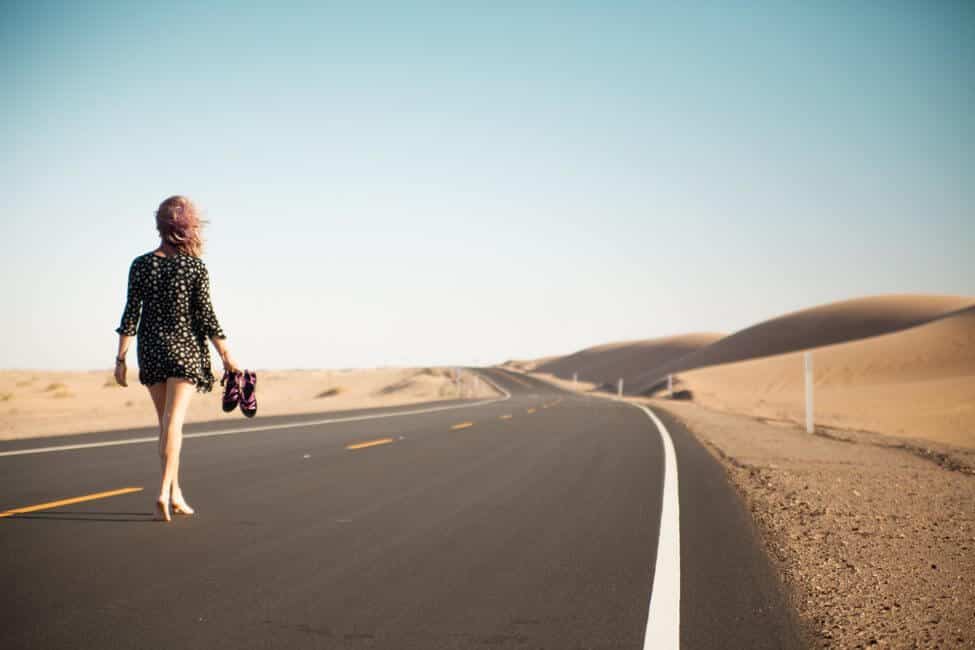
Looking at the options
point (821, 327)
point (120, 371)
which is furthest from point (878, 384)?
point (821, 327)

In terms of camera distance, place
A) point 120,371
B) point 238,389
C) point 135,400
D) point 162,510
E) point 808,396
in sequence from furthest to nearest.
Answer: point 135,400 < point 808,396 < point 238,389 < point 120,371 < point 162,510

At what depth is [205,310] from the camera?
643 centimetres

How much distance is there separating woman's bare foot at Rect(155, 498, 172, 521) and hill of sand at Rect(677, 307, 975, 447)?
26.2 metres

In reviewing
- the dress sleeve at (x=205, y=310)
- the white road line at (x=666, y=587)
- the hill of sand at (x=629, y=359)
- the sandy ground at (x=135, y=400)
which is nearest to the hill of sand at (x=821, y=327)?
the hill of sand at (x=629, y=359)

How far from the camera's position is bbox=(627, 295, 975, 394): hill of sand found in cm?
11662

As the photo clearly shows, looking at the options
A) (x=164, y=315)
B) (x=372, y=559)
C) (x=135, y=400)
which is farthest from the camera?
(x=135, y=400)

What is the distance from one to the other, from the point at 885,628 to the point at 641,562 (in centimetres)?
162

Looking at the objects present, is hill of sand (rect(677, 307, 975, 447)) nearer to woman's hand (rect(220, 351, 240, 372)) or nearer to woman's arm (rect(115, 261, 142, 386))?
woman's hand (rect(220, 351, 240, 372))

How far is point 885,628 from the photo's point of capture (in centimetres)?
393

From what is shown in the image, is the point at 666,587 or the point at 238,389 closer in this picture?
the point at 666,587

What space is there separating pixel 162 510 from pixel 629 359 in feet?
557

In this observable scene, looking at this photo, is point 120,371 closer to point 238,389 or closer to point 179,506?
point 238,389

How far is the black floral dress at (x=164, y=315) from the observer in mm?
6211

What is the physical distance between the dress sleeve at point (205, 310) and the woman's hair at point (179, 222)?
248 millimetres
